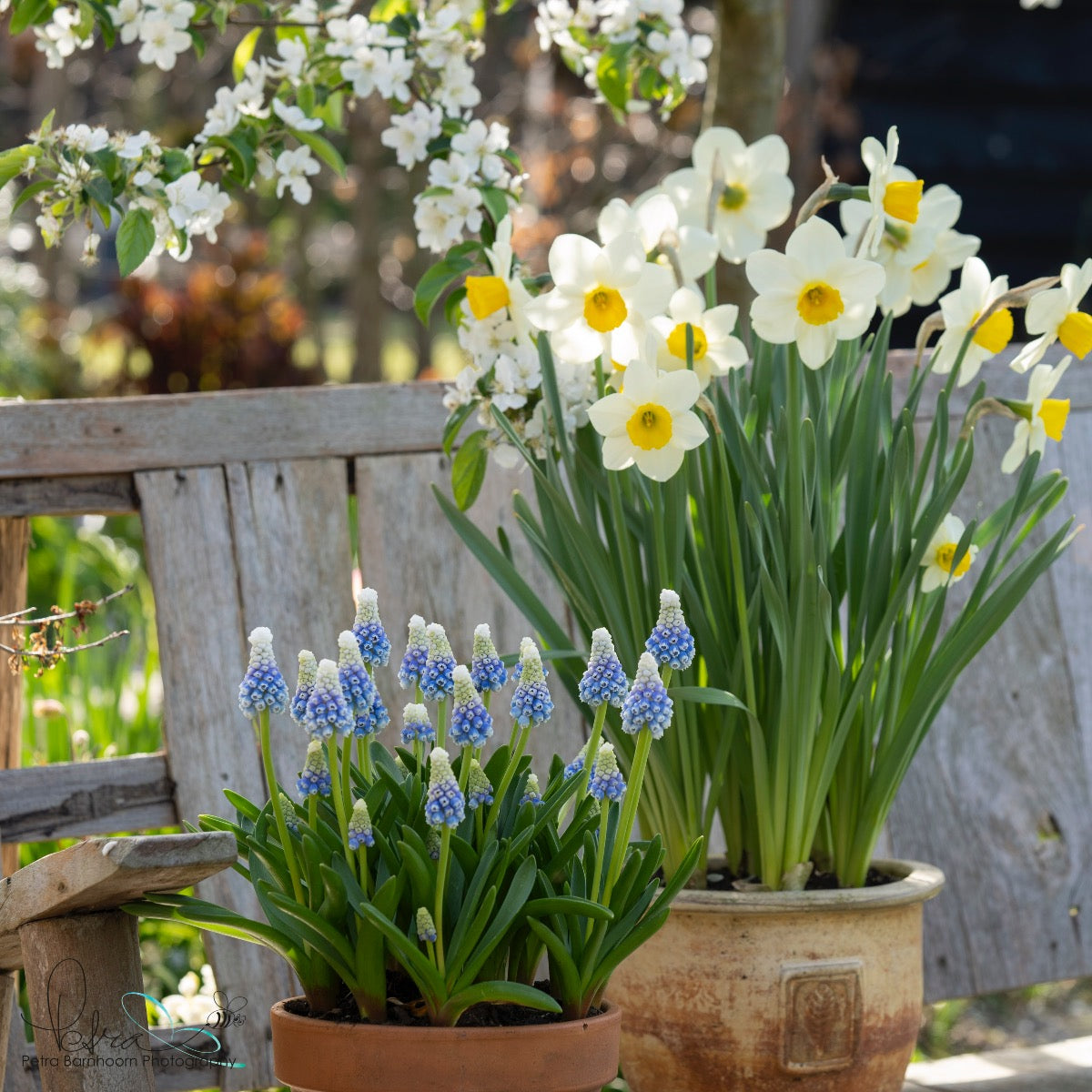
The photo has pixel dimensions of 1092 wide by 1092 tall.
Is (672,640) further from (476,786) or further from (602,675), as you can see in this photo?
(476,786)

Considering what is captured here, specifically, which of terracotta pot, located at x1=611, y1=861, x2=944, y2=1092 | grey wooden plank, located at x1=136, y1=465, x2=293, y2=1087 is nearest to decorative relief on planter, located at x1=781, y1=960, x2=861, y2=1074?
terracotta pot, located at x1=611, y1=861, x2=944, y2=1092

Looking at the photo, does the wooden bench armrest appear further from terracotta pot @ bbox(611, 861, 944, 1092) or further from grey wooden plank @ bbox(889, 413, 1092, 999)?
grey wooden plank @ bbox(889, 413, 1092, 999)

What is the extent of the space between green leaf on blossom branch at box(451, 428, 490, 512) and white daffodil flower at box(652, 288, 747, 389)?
0.24 meters

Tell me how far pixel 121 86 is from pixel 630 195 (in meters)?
2.24

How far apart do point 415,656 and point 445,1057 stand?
0.92 feet

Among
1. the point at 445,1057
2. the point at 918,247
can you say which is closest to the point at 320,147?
the point at 918,247

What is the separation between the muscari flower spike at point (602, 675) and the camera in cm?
100

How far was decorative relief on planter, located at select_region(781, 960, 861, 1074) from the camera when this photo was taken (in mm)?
1323

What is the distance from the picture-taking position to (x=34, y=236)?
19.2ft

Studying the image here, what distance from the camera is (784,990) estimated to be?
4.34 ft

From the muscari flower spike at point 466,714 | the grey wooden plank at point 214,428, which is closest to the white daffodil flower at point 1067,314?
the muscari flower spike at point 466,714

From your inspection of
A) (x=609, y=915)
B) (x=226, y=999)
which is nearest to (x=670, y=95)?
→ (x=609, y=915)

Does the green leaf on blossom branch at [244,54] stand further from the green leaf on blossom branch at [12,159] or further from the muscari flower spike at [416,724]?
the muscari flower spike at [416,724]

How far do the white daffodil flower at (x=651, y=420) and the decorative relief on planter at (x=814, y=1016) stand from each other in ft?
1.60
